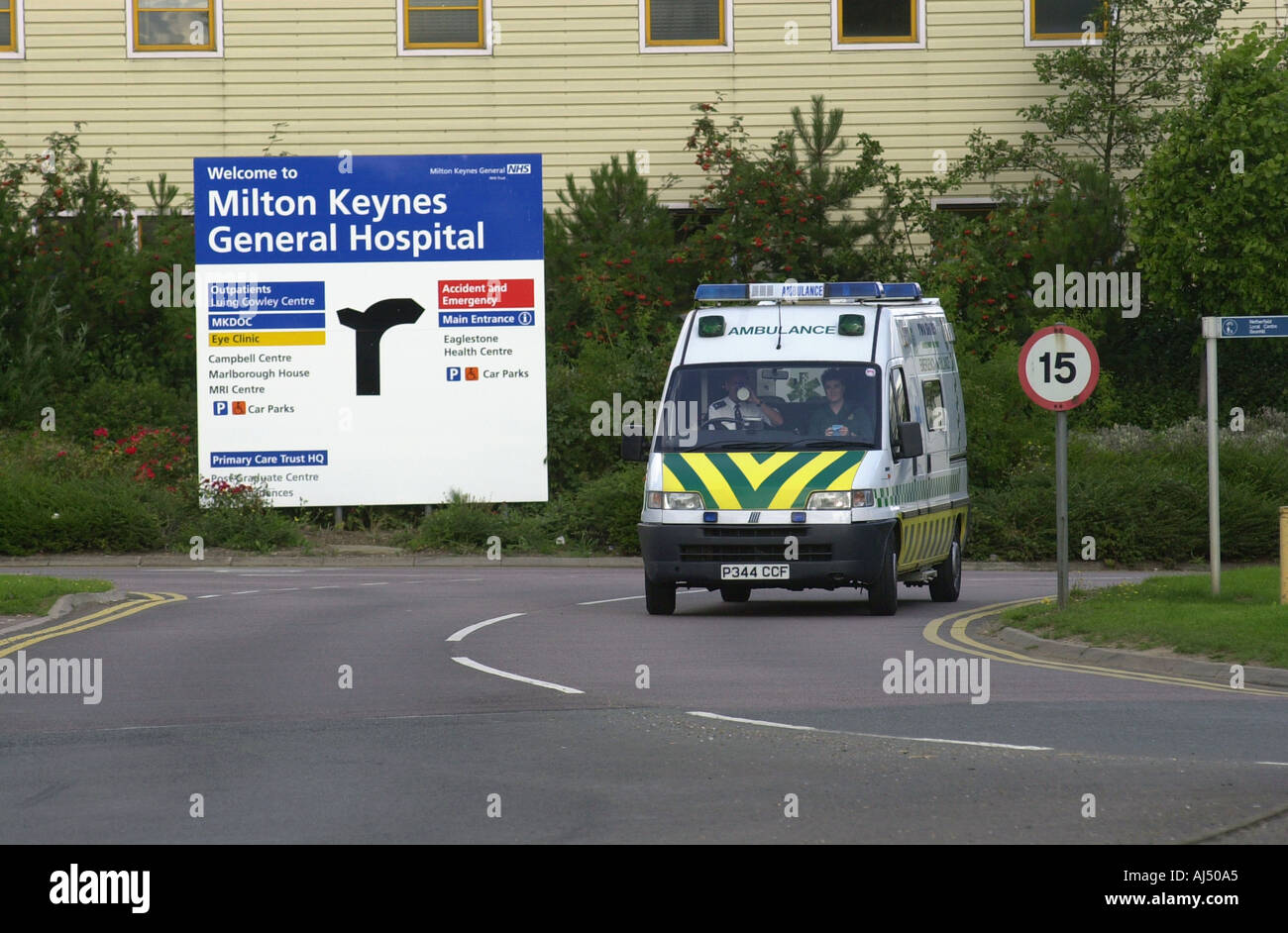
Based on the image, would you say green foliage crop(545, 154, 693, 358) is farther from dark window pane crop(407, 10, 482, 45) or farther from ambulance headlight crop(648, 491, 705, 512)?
ambulance headlight crop(648, 491, 705, 512)

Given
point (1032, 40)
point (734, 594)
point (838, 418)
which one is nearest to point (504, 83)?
point (1032, 40)

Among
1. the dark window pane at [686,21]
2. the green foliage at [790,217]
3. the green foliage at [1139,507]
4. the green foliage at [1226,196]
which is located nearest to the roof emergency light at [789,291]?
the green foliage at [1139,507]

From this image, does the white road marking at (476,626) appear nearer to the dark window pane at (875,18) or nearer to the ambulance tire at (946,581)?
the ambulance tire at (946,581)

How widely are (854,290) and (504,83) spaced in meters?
17.2

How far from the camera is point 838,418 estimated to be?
17.4 m

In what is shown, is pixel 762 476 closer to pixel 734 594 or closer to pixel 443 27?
pixel 734 594

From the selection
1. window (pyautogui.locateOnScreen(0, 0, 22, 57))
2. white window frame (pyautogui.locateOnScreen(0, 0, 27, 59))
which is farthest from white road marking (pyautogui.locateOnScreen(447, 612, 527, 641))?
window (pyautogui.locateOnScreen(0, 0, 22, 57))

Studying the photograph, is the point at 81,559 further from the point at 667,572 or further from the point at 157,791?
the point at 157,791

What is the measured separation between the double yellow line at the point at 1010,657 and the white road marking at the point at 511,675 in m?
3.44

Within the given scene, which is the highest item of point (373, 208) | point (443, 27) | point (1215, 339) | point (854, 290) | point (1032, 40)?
point (443, 27)

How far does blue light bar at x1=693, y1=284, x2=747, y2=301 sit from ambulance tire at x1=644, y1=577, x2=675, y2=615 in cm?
286

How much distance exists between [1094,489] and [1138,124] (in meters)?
9.33

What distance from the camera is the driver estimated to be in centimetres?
1748

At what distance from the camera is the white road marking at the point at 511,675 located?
12656mm
